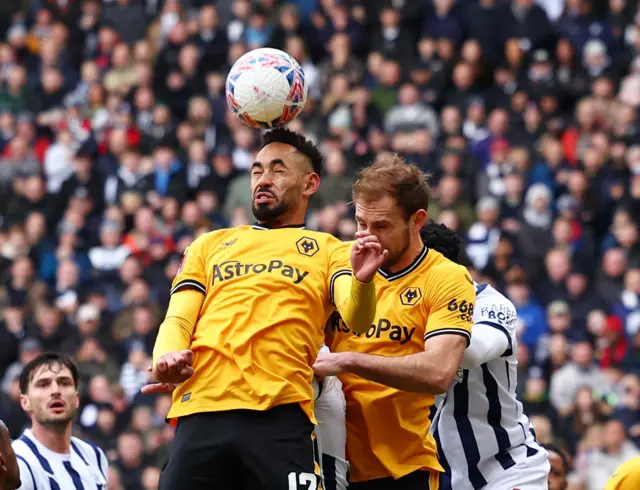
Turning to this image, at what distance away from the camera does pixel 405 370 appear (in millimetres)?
7258

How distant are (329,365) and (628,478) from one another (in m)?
1.53

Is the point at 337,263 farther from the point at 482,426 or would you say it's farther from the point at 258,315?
the point at 482,426

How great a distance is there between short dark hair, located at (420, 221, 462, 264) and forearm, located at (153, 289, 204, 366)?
1.54 meters

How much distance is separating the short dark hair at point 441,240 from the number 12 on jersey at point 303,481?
1.77 m

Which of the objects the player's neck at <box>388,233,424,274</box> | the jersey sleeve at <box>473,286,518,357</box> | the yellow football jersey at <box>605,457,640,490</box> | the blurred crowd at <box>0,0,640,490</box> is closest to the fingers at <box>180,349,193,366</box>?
the player's neck at <box>388,233,424,274</box>

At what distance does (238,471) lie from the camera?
7188 mm

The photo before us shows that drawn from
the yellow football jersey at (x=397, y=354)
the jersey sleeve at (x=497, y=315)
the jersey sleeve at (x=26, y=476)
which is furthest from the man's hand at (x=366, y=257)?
the jersey sleeve at (x=26, y=476)

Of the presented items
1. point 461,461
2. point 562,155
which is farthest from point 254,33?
point 461,461

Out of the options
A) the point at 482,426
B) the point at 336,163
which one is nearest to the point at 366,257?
the point at 482,426

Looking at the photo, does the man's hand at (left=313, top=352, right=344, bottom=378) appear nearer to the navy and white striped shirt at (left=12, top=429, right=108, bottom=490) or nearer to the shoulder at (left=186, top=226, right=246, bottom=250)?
the shoulder at (left=186, top=226, right=246, bottom=250)

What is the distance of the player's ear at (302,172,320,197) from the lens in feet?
25.6

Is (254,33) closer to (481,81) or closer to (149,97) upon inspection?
(149,97)

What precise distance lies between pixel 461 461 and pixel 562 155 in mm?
9150

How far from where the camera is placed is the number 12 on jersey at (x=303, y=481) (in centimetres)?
709
